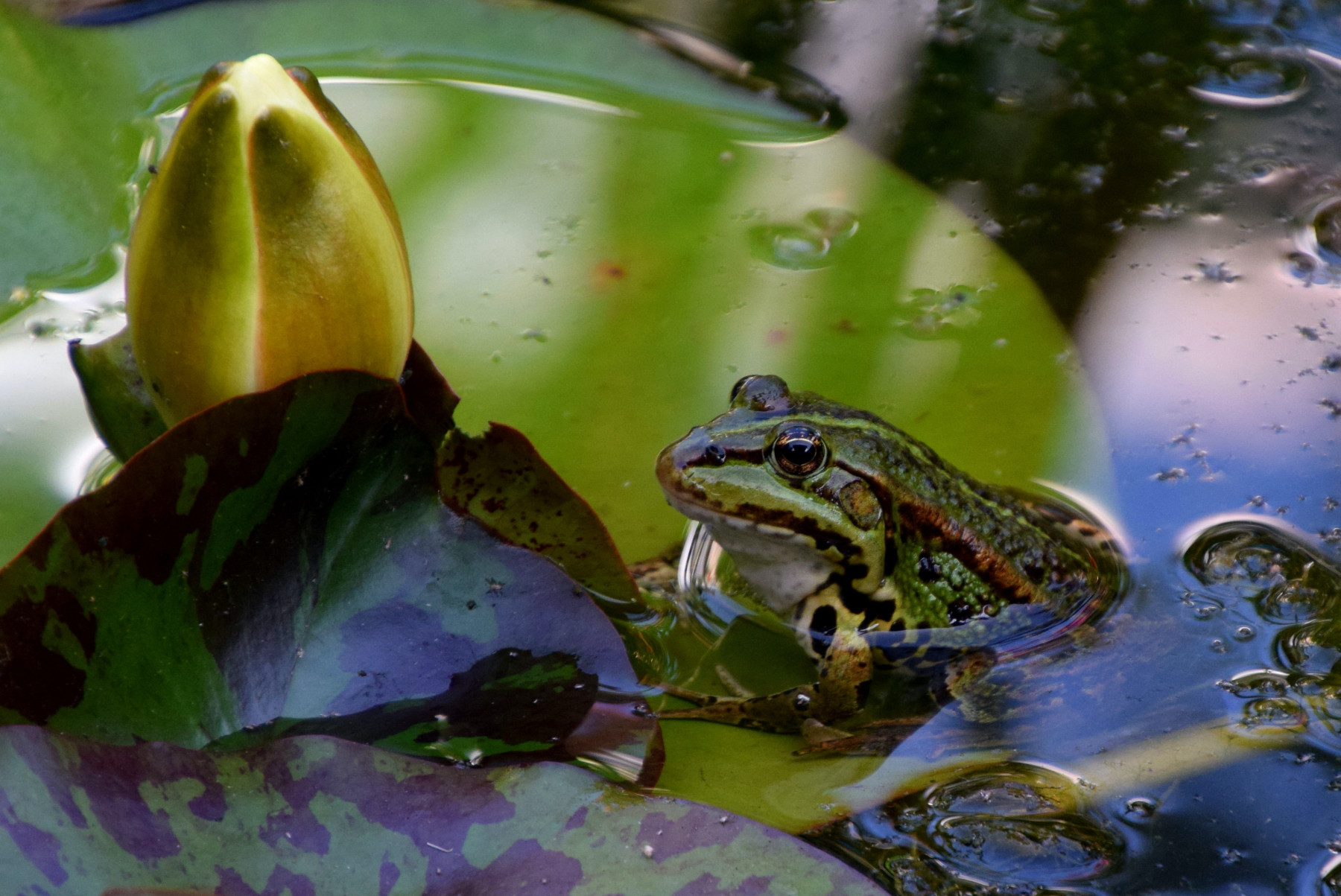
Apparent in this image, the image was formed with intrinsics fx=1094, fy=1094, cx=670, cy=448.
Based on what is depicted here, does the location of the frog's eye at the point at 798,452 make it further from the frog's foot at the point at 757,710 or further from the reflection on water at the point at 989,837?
the reflection on water at the point at 989,837

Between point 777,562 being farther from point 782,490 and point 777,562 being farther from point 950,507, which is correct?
point 950,507

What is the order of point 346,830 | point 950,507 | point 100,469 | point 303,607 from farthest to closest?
1. point 950,507
2. point 100,469
3. point 303,607
4. point 346,830

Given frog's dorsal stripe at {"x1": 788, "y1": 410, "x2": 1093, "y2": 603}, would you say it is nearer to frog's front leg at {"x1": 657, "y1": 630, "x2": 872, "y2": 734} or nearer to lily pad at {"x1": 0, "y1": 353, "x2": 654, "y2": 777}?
frog's front leg at {"x1": 657, "y1": 630, "x2": 872, "y2": 734}

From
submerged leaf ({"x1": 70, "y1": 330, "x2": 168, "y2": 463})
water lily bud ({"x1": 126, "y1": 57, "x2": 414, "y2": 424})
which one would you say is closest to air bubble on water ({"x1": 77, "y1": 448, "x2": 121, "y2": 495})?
submerged leaf ({"x1": 70, "y1": 330, "x2": 168, "y2": 463})

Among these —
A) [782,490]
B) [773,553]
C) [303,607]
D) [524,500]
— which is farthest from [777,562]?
[303,607]

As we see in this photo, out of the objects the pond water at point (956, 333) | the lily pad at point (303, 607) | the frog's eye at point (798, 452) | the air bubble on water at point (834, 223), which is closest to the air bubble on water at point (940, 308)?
the pond water at point (956, 333)

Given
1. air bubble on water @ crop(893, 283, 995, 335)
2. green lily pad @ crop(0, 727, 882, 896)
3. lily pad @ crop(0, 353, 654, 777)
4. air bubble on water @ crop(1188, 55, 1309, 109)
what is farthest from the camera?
air bubble on water @ crop(1188, 55, 1309, 109)

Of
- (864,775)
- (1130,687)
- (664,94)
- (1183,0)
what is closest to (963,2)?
(1183,0)
